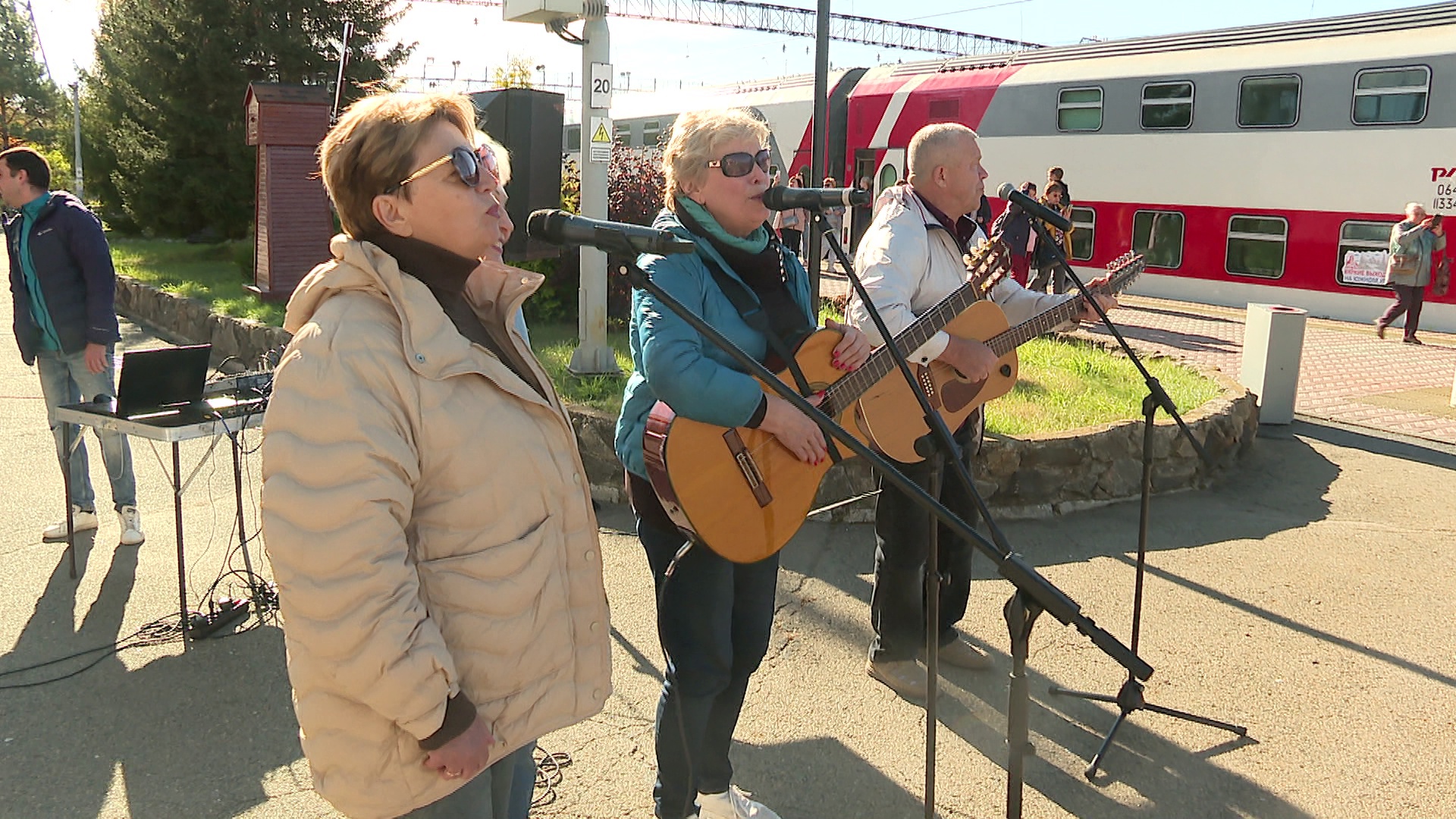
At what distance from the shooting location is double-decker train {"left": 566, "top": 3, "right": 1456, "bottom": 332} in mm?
12344

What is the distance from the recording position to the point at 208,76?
16984mm

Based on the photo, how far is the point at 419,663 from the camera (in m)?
1.76

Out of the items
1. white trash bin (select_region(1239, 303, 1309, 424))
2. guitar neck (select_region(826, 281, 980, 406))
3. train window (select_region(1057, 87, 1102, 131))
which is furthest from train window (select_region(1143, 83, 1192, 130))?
guitar neck (select_region(826, 281, 980, 406))

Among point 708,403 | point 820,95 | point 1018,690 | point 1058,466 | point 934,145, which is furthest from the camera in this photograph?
point 820,95

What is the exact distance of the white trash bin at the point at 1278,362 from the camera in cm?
861

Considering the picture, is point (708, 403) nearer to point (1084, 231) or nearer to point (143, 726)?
point (143, 726)

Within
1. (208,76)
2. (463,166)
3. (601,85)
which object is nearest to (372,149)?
(463,166)

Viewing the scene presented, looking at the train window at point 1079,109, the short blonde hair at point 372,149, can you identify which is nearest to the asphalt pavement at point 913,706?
the short blonde hair at point 372,149

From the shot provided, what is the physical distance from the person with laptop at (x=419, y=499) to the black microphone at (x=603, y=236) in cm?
12

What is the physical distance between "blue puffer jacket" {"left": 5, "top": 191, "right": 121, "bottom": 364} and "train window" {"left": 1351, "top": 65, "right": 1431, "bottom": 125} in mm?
13252

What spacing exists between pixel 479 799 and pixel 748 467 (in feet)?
4.11

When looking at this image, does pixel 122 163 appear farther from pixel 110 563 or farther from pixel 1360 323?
pixel 1360 323

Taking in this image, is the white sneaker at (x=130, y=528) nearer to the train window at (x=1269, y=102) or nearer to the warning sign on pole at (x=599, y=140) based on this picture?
the warning sign on pole at (x=599, y=140)

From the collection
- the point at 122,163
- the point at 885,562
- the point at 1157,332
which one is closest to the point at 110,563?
the point at 885,562
